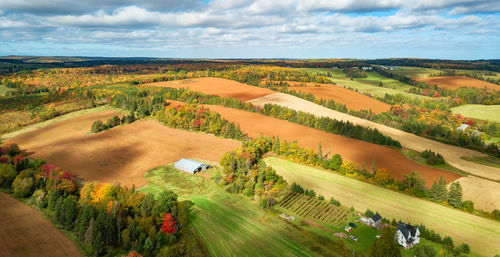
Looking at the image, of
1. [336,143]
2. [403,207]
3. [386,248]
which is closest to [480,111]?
[336,143]

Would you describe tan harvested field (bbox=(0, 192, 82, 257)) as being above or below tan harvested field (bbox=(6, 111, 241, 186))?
below

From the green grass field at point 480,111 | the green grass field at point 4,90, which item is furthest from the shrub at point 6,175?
the green grass field at point 480,111

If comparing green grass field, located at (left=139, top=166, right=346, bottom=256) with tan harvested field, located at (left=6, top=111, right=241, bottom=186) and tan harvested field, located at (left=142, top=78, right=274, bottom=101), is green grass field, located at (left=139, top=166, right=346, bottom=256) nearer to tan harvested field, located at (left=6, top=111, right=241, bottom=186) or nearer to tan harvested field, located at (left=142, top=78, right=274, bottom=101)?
tan harvested field, located at (left=6, top=111, right=241, bottom=186)

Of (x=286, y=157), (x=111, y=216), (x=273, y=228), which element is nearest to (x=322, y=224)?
(x=273, y=228)

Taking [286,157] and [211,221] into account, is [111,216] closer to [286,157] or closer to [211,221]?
[211,221]

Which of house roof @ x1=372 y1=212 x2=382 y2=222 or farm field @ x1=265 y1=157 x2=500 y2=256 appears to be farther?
house roof @ x1=372 y1=212 x2=382 y2=222

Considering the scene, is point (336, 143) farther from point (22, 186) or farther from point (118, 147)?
point (22, 186)

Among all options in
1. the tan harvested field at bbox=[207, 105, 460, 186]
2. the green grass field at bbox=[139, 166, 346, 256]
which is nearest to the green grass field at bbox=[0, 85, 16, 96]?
the tan harvested field at bbox=[207, 105, 460, 186]
